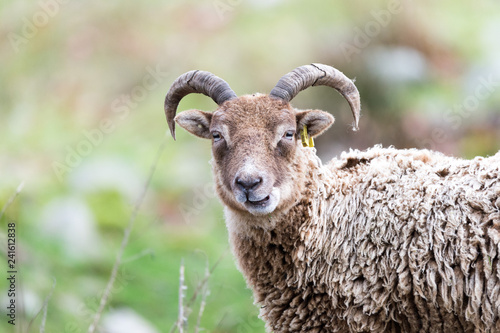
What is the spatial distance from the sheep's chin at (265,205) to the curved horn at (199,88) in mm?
1205

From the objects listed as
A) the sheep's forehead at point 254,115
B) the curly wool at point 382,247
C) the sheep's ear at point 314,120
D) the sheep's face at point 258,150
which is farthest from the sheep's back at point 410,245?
the sheep's forehead at point 254,115

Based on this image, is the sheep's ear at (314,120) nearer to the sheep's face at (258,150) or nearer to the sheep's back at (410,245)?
the sheep's face at (258,150)

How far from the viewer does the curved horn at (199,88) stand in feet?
21.8

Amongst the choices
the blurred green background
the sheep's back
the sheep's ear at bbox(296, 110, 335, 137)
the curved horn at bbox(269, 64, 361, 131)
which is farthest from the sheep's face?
the blurred green background

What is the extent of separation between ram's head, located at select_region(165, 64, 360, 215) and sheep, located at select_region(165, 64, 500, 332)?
1 centimetres

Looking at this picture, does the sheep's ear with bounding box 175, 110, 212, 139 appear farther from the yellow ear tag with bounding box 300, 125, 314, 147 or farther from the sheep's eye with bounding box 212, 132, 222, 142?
the yellow ear tag with bounding box 300, 125, 314, 147

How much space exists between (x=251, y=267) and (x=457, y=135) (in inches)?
437

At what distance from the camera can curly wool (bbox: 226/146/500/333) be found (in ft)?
18.0

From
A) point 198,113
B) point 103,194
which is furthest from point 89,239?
point 198,113

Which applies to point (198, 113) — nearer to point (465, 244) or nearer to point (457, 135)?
point (465, 244)

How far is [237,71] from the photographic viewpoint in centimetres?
1655

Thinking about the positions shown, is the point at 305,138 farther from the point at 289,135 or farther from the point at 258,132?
the point at 258,132

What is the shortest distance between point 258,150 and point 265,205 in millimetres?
532

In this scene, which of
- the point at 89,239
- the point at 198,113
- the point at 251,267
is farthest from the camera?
the point at 89,239
